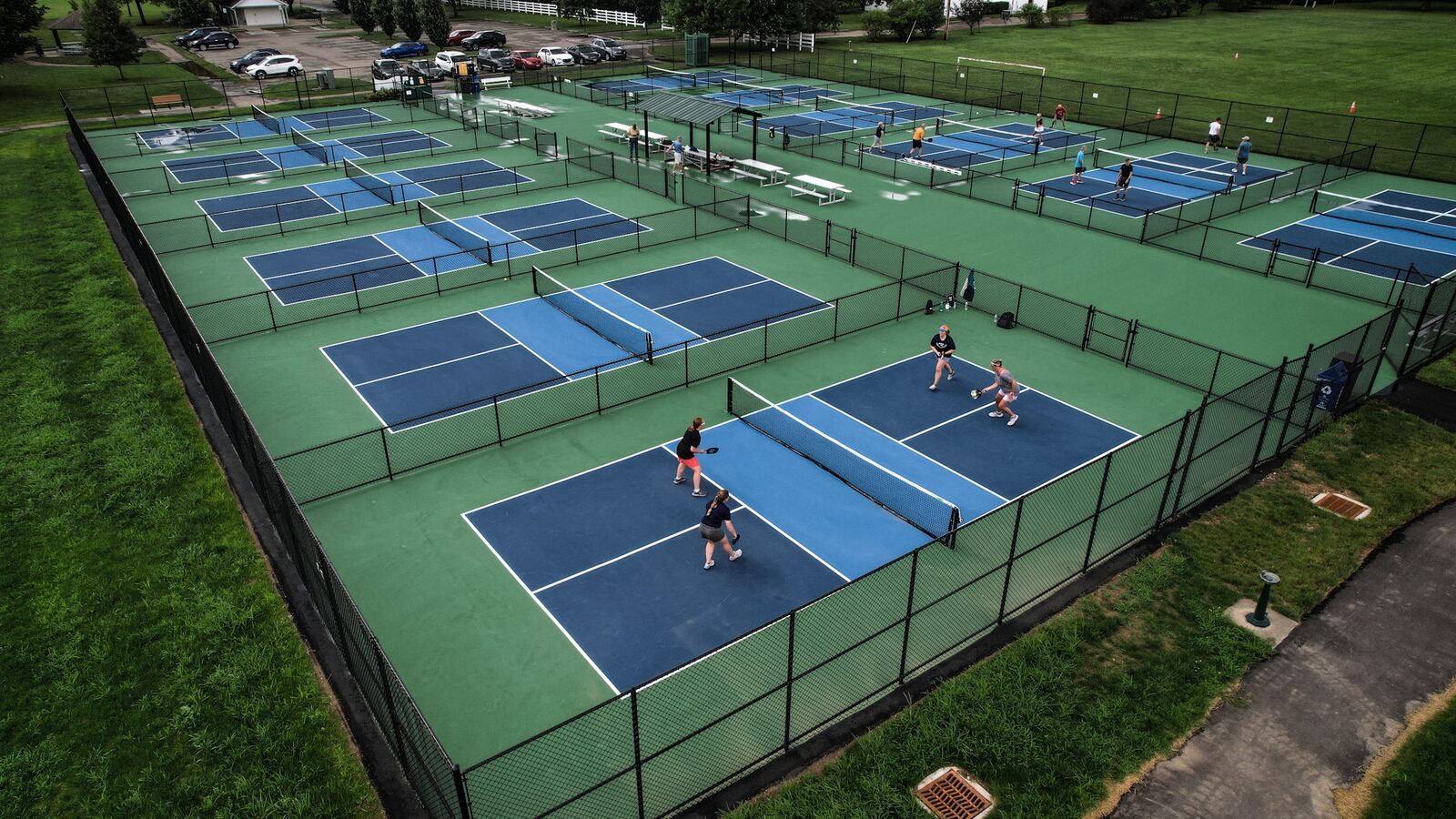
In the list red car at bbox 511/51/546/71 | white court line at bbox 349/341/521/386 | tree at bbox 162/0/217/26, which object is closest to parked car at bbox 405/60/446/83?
red car at bbox 511/51/546/71

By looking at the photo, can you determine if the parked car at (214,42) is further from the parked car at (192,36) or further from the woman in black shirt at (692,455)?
the woman in black shirt at (692,455)

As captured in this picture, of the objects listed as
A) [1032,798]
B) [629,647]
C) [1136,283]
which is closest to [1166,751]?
[1032,798]

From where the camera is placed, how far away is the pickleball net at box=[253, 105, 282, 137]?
49.9 m

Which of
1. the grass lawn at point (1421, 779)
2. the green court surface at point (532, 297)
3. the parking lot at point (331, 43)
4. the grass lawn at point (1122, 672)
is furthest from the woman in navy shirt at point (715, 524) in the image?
the parking lot at point (331, 43)

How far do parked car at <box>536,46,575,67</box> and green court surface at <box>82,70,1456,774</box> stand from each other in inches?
1087

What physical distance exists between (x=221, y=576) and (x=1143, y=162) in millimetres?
42927

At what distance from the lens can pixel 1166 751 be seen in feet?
40.2

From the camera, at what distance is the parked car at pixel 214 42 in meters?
83.6

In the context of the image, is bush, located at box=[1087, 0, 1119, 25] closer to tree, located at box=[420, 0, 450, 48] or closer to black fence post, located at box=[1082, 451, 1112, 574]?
tree, located at box=[420, 0, 450, 48]

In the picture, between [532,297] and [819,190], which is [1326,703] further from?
[819,190]

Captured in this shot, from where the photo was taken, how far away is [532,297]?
2786cm

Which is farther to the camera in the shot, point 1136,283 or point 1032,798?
point 1136,283

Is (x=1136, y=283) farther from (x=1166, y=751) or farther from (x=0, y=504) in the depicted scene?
(x=0, y=504)

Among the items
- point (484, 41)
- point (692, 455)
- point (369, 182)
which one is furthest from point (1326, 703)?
point (484, 41)
